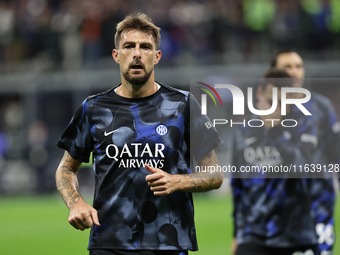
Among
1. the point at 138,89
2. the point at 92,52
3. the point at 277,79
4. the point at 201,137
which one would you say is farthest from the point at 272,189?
the point at 92,52

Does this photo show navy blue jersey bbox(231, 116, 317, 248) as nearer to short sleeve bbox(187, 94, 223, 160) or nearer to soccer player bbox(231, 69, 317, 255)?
soccer player bbox(231, 69, 317, 255)

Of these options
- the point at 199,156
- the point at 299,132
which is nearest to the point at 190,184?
the point at 199,156

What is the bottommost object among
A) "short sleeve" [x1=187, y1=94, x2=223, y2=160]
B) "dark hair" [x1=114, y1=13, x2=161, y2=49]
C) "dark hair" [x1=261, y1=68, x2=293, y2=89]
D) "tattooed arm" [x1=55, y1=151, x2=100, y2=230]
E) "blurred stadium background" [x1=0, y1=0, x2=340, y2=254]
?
"tattooed arm" [x1=55, y1=151, x2=100, y2=230]

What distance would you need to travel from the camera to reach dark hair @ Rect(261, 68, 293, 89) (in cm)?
631

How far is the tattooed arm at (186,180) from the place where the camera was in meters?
4.40

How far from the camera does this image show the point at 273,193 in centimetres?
609

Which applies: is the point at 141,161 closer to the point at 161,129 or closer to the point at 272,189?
the point at 161,129

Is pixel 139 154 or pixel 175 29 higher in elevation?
pixel 175 29

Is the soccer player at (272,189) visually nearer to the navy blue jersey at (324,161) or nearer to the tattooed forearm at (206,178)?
the navy blue jersey at (324,161)

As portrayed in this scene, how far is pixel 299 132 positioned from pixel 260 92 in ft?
1.53

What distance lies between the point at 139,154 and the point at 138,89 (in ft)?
1.38

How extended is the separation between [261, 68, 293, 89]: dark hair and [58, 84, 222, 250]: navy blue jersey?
162 cm

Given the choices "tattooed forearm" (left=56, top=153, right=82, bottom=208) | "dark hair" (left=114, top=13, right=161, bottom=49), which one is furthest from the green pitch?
"dark hair" (left=114, top=13, right=161, bottom=49)

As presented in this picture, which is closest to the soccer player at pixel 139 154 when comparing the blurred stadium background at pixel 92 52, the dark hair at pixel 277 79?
the dark hair at pixel 277 79
